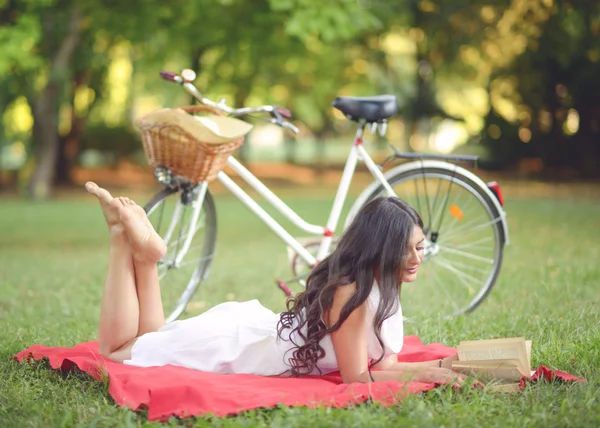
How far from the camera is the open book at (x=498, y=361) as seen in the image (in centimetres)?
355

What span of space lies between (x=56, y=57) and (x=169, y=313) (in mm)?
11348

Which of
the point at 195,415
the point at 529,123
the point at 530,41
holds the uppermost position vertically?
the point at 530,41

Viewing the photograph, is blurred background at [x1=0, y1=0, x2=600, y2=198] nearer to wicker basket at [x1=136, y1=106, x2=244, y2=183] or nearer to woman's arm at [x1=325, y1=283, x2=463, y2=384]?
wicker basket at [x1=136, y1=106, x2=244, y2=183]

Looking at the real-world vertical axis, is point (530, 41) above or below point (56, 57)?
above

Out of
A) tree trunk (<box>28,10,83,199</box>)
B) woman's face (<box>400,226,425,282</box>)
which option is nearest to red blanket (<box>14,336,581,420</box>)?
woman's face (<box>400,226,425,282</box>)

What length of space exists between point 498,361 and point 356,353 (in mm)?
596

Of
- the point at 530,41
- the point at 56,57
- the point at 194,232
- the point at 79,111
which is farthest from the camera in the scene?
the point at 79,111

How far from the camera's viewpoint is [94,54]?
20125mm

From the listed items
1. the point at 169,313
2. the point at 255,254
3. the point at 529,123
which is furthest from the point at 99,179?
the point at 169,313

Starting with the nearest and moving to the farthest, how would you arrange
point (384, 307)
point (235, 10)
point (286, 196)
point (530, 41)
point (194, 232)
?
point (384, 307) < point (194, 232) < point (235, 10) < point (286, 196) < point (530, 41)

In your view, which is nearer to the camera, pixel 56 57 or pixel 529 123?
pixel 56 57

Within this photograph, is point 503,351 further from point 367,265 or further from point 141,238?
point 141,238

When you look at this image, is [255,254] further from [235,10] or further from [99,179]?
[99,179]

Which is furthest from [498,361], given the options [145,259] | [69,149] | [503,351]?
[69,149]
